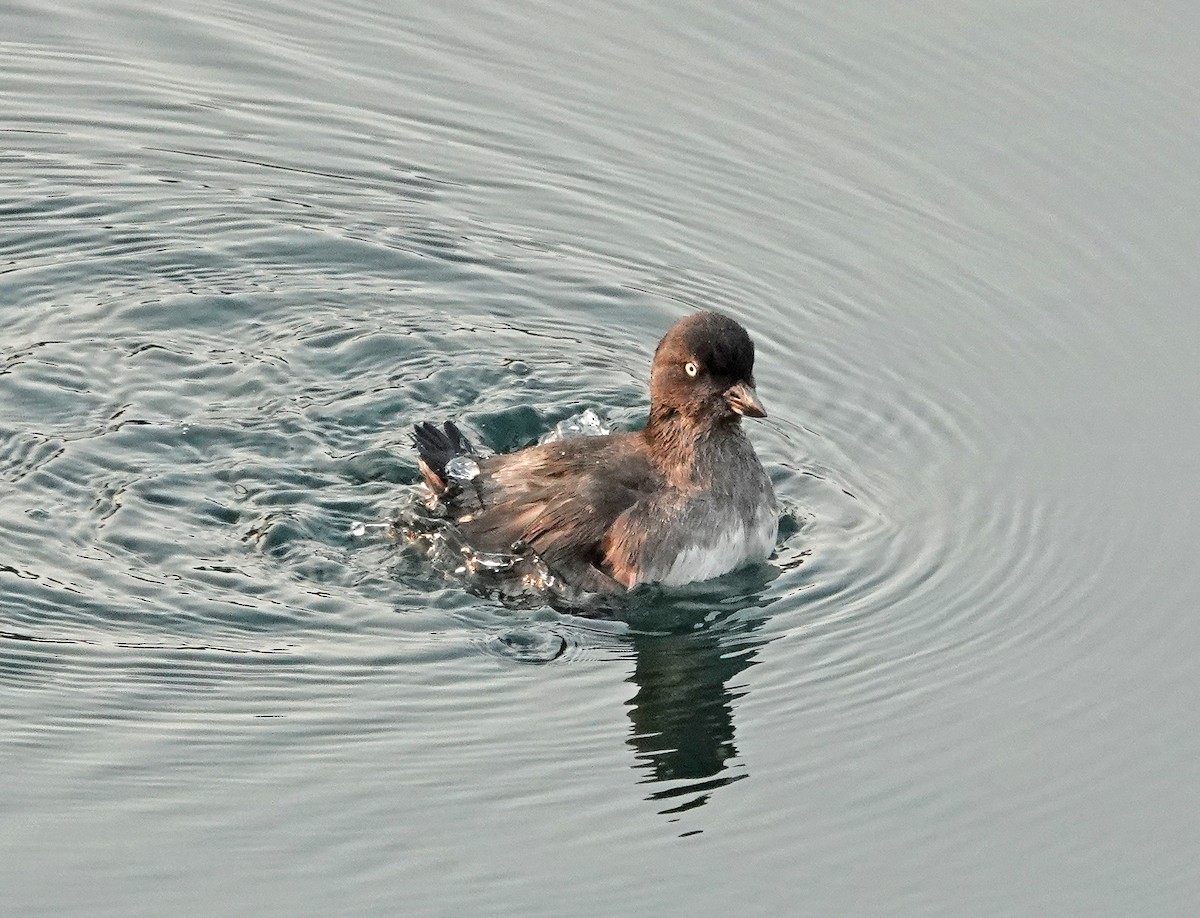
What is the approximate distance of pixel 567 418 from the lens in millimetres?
13930

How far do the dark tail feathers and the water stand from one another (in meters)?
0.43

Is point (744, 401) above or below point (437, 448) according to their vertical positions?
above

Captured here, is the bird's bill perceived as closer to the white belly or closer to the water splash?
the white belly

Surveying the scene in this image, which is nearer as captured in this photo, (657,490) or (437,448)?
(657,490)

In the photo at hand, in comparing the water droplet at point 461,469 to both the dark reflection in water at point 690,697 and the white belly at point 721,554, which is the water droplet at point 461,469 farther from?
the dark reflection in water at point 690,697

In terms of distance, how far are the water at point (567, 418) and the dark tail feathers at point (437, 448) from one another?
1.42 feet

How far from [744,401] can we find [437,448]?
1.91 meters

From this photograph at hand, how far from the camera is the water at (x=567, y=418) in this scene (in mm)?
9734

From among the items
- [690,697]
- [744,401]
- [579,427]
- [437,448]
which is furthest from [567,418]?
[690,697]

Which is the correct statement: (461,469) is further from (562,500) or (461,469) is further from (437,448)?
(562,500)

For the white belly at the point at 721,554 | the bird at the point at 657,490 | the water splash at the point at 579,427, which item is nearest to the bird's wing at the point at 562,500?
the bird at the point at 657,490

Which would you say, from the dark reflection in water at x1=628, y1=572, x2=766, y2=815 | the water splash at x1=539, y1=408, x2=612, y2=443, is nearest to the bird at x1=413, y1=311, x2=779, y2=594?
the dark reflection in water at x1=628, y1=572, x2=766, y2=815

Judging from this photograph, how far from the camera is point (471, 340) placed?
47.9ft

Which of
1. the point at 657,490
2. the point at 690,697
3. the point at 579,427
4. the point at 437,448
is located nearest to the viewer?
the point at 690,697
